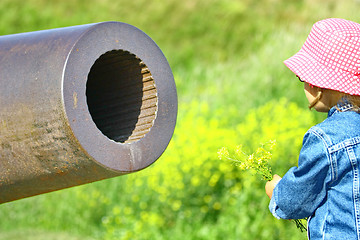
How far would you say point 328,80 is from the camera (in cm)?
234

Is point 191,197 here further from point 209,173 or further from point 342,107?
point 342,107

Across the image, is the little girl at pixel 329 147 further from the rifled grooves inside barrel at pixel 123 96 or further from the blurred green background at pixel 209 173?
the blurred green background at pixel 209 173

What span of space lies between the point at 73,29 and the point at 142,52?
284 mm

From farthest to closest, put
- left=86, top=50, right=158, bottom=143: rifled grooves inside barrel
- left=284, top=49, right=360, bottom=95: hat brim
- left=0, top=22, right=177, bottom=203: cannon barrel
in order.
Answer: left=86, top=50, right=158, bottom=143: rifled grooves inside barrel, left=284, top=49, right=360, bottom=95: hat brim, left=0, top=22, right=177, bottom=203: cannon barrel

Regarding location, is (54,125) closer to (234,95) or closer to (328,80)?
(328,80)

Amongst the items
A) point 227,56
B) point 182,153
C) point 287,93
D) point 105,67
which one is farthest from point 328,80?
point 227,56

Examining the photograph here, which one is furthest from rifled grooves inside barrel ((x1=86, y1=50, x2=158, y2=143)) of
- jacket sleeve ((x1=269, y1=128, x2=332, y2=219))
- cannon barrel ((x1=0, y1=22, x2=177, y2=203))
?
jacket sleeve ((x1=269, y1=128, x2=332, y2=219))

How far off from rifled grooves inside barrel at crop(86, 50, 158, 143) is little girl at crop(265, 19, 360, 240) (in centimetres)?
59

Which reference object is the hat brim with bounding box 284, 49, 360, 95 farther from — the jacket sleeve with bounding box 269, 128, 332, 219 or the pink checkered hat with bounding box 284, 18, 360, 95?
the jacket sleeve with bounding box 269, 128, 332, 219

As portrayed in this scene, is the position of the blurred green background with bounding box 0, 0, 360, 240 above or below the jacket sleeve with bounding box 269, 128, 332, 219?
below

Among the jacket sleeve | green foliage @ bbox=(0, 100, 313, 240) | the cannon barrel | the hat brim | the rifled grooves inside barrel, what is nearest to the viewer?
the cannon barrel

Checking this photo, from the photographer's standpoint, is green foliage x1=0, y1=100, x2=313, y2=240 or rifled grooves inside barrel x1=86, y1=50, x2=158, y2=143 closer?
rifled grooves inside barrel x1=86, y1=50, x2=158, y2=143

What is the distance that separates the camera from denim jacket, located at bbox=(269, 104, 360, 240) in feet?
7.32

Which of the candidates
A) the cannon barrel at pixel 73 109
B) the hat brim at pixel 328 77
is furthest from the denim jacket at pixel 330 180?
the cannon barrel at pixel 73 109
